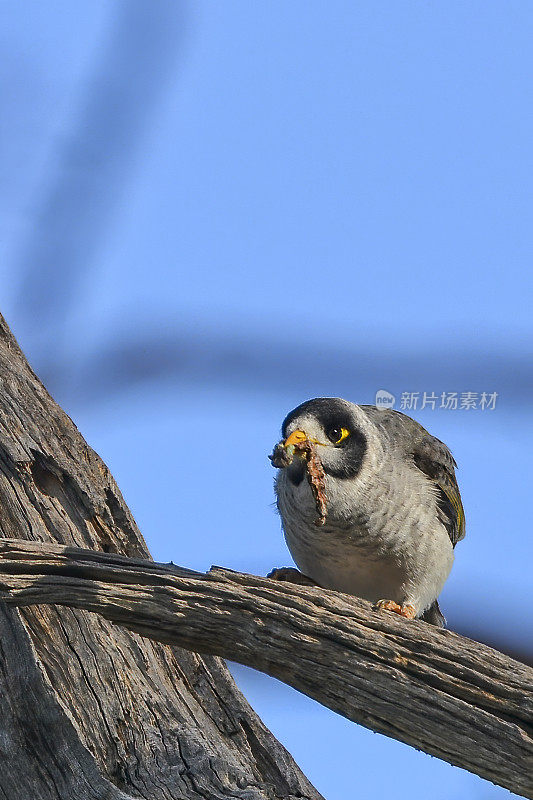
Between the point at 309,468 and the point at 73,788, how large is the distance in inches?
72.3

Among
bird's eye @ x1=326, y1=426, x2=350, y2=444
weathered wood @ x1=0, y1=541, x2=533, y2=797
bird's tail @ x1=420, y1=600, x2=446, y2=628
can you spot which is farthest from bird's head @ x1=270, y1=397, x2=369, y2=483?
bird's tail @ x1=420, y1=600, x2=446, y2=628

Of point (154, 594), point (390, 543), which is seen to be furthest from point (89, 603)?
point (390, 543)

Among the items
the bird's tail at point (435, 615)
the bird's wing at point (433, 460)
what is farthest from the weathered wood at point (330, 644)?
the bird's tail at point (435, 615)

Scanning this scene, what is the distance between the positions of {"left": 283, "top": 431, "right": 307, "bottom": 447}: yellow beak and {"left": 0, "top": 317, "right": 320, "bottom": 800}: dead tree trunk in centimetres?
89

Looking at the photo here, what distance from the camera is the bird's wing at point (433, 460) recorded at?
611cm

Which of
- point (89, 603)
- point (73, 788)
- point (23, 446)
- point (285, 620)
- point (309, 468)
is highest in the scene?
point (309, 468)

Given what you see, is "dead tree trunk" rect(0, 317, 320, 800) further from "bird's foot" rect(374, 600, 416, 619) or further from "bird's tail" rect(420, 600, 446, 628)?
"bird's tail" rect(420, 600, 446, 628)

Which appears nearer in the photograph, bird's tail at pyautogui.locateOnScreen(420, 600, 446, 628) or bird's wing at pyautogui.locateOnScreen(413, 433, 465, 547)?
bird's wing at pyautogui.locateOnScreen(413, 433, 465, 547)

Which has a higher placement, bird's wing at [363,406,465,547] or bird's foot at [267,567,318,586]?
bird's wing at [363,406,465,547]

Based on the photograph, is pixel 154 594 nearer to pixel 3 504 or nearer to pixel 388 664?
pixel 388 664

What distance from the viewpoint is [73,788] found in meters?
4.31

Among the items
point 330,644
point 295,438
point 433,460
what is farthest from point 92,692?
point 433,460

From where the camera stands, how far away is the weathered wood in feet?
12.3

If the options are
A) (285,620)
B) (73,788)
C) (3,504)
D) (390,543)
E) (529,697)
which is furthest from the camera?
(390,543)
